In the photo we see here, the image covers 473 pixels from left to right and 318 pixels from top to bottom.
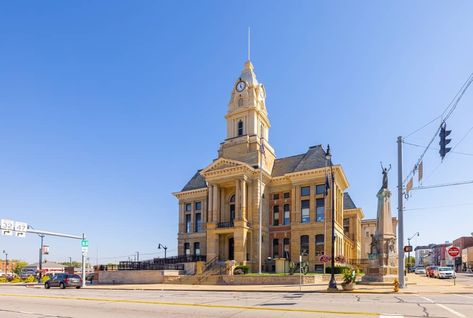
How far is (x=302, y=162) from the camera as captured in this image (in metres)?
53.2

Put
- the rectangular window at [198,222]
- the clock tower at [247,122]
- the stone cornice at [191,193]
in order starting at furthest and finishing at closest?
1. the rectangular window at [198,222]
2. the stone cornice at [191,193]
3. the clock tower at [247,122]

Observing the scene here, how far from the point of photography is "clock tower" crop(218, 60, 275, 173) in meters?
Result: 56.8

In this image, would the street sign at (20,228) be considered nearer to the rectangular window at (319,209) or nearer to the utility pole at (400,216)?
the utility pole at (400,216)

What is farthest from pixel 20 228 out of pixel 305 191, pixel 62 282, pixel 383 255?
pixel 305 191

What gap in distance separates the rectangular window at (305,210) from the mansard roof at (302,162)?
4.19m

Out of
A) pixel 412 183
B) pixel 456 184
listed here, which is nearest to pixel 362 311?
pixel 456 184

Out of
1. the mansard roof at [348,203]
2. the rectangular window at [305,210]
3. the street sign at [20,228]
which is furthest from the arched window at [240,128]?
the street sign at [20,228]

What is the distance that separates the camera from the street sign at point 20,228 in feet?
104

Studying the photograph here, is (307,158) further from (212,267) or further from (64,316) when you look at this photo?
(64,316)

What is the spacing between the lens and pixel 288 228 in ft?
172

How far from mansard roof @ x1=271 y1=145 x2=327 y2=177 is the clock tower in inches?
50.2

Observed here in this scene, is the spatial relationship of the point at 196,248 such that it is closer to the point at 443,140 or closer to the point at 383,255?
the point at 383,255

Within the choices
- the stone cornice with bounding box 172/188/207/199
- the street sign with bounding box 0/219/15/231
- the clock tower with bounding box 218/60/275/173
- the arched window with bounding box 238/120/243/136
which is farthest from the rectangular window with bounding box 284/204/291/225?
the street sign with bounding box 0/219/15/231

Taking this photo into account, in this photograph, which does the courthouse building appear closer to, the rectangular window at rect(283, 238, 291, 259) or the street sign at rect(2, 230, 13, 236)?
the rectangular window at rect(283, 238, 291, 259)
